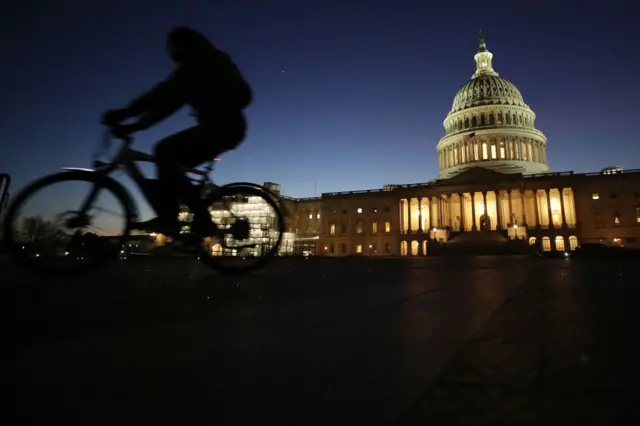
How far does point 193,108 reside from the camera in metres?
4.13

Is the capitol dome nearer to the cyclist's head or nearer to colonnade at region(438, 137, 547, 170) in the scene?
colonnade at region(438, 137, 547, 170)

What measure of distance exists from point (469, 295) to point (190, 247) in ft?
9.54

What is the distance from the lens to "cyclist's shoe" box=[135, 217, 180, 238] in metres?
4.11

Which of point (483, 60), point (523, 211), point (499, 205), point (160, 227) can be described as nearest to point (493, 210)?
point (499, 205)

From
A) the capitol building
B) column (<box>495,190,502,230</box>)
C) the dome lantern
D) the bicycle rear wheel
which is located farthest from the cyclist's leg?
the dome lantern

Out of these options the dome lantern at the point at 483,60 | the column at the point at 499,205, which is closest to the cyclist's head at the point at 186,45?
the column at the point at 499,205

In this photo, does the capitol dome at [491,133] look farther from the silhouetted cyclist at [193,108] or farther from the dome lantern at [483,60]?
the silhouetted cyclist at [193,108]

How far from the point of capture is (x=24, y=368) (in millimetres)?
1243

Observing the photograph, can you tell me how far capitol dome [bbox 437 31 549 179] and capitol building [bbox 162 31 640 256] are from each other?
199 millimetres

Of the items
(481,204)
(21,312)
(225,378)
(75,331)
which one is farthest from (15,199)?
(481,204)

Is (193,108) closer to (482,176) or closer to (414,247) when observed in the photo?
(482,176)

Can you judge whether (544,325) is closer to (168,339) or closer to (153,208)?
(168,339)

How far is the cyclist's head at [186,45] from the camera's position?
391cm

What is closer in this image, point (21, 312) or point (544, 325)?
point (544, 325)
